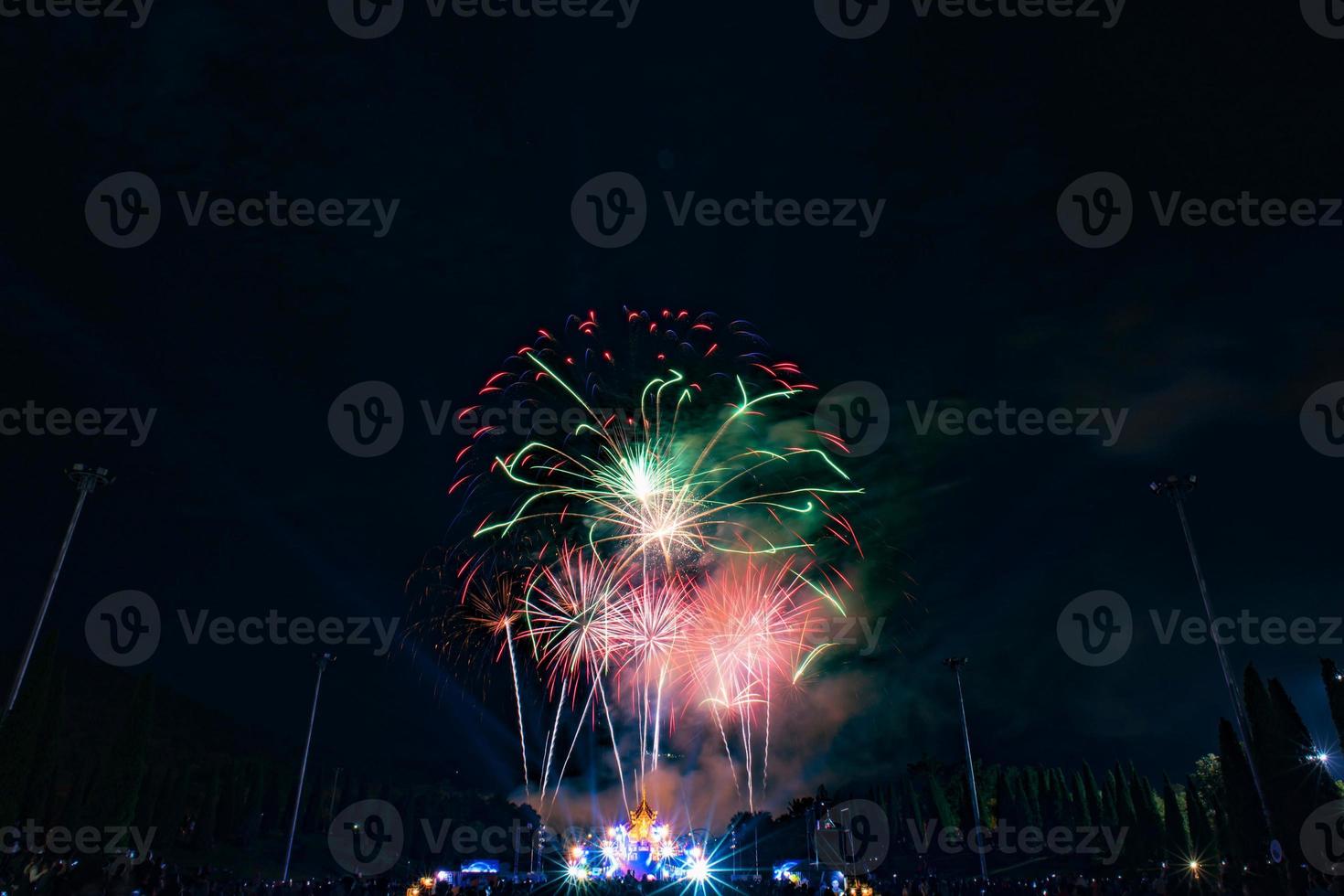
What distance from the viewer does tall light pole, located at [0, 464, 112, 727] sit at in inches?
933

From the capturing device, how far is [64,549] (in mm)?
24625

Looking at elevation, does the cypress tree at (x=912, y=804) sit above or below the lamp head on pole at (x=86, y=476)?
below

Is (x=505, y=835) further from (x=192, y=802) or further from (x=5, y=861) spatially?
(x=5, y=861)

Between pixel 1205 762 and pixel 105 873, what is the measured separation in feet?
297

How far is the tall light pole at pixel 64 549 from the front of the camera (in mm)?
23703

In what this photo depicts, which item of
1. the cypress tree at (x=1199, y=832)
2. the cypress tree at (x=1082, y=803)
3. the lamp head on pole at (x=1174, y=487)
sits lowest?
the cypress tree at (x=1199, y=832)

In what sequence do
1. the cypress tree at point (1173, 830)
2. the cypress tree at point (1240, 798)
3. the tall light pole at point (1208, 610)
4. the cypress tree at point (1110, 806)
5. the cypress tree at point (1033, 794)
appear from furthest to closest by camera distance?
1. the cypress tree at point (1033, 794)
2. the cypress tree at point (1110, 806)
3. the cypress tree at point (1173, 830)
4. the cypress tree at point (1240, 798)
5. the tall light pole at point (1208, 610)

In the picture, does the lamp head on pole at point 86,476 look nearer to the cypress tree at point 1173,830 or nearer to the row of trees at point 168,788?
the row of trees at point 168,788

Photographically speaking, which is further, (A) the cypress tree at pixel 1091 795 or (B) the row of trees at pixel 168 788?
(A) the cypress tree at pixel 1091 795

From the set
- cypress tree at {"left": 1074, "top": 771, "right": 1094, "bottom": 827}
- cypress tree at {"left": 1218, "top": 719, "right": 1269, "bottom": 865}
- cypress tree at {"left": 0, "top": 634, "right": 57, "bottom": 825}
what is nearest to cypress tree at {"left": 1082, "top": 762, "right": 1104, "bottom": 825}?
cypress tree at {"left": 1074, "top": 771, "right": 1094, "bottom": 827}

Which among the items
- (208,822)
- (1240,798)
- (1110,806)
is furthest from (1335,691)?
(208,822)

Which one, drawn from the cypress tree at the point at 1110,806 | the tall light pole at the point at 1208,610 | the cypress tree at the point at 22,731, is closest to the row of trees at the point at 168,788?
the cypress tree at the point at 22,731

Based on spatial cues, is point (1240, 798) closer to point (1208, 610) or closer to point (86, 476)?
point (1208, 610)

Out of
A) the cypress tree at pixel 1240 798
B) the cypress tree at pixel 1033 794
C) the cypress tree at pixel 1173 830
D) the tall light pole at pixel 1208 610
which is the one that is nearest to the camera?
the tall light pole at pixel 1208 610
